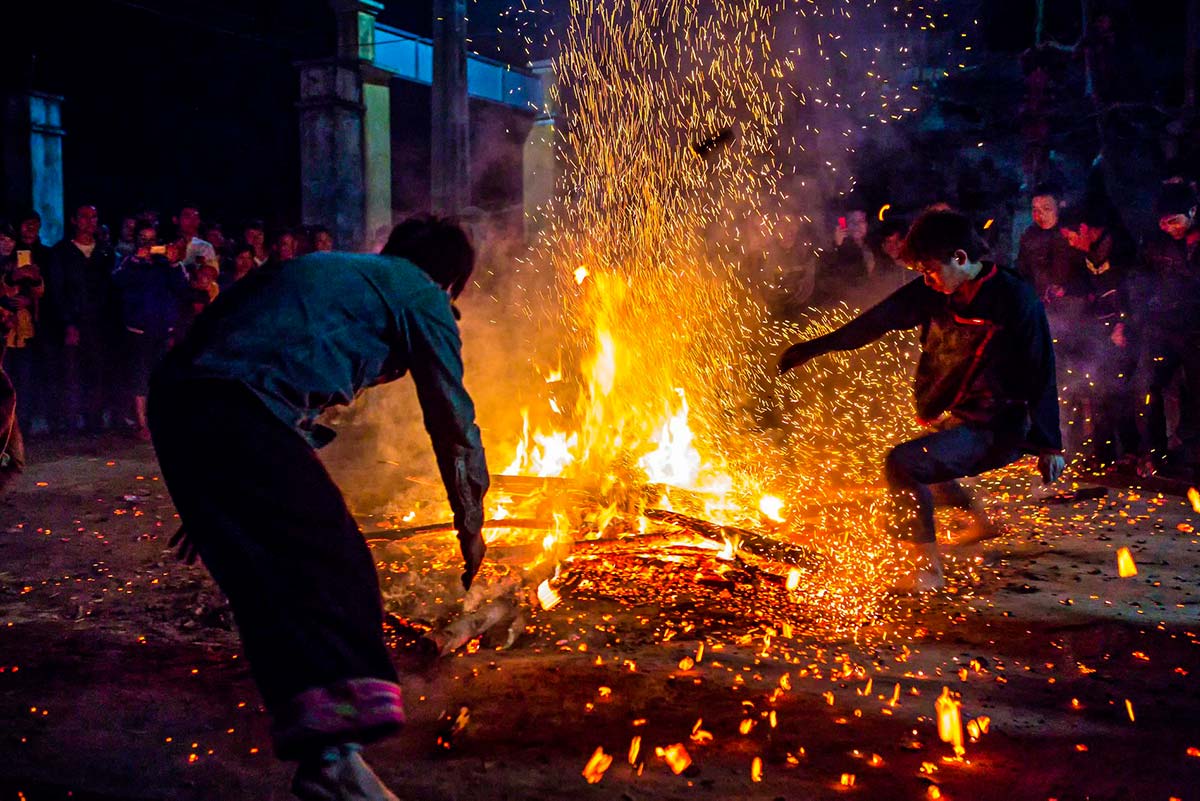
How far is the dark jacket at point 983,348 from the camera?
490 centimetres

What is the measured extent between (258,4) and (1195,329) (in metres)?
15.6

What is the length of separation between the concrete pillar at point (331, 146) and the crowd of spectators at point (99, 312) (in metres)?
6.01

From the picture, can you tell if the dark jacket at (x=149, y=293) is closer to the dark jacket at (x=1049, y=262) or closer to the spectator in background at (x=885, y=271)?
the spectator in background at (x=885, y=271)

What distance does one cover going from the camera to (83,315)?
10273 millimetres

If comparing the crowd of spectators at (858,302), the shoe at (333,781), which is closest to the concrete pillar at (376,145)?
the crowd of spectators at (858,302)

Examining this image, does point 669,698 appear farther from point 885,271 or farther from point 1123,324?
point 885,271

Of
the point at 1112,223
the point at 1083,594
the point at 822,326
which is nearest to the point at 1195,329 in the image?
the point at 1112,223

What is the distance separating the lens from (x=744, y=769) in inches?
121

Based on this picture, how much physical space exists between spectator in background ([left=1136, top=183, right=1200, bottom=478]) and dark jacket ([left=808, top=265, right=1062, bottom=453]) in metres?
3.83

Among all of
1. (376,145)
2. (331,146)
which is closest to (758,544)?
(331,146)

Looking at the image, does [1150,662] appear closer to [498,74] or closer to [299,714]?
[299,714]

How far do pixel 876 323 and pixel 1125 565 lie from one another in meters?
1.99

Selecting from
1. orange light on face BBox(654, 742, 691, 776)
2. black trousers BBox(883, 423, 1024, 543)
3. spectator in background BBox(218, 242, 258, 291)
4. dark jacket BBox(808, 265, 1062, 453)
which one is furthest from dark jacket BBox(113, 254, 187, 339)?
orange light on face BBox(654, 742, 691, 776)

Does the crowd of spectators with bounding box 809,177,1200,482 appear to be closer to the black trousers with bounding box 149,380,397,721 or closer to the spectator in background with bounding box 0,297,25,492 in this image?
the spectator in background with bounding box 0,297,25,492
